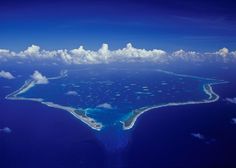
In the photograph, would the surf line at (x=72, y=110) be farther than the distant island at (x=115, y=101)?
No

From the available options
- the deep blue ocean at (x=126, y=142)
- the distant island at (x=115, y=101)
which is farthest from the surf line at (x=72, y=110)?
the deep blue ocean at (x=126, y=142)

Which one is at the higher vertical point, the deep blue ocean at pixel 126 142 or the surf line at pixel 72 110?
the deep blue ocean at pixel 126 142

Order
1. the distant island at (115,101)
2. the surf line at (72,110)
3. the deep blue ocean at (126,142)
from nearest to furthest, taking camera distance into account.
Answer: the deep blue ocean at (126,142)
the surf line at (72,110)
the distant island at (115,101)

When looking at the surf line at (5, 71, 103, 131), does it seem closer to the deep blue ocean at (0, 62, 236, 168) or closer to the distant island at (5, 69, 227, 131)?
the distant island at (5, 69, 227, 131)

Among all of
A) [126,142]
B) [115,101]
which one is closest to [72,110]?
[115,101]

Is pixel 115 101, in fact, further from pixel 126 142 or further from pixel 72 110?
pixel 126 142

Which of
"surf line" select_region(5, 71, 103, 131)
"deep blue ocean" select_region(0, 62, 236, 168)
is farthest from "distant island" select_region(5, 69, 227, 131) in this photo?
"deep blue ocean" select_region(0, 62, 236, 168)

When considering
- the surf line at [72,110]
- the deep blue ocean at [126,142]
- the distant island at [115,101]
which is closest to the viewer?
the deep blue ocean at [126,142]

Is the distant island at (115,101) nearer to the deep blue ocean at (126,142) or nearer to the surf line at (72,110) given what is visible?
the surf line at (72,110)
